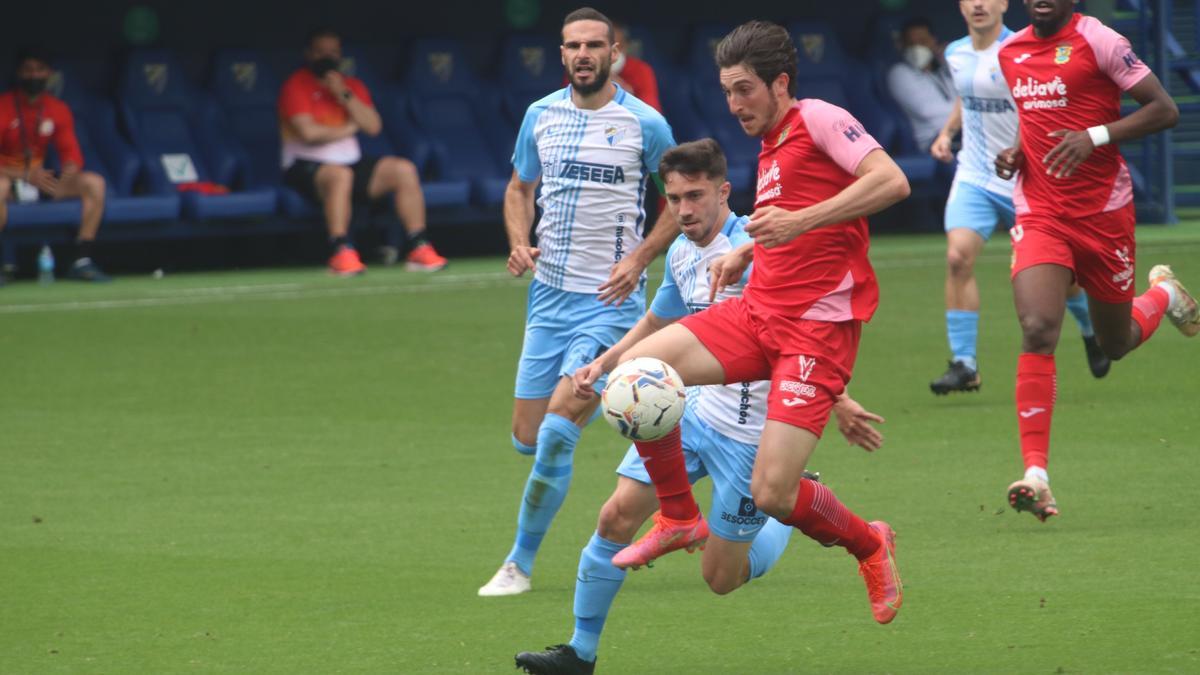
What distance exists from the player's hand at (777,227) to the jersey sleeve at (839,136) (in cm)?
26

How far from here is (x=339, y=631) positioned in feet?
22.3

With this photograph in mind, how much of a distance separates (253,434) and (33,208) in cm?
787

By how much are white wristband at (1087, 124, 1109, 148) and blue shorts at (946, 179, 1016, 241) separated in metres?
3.06

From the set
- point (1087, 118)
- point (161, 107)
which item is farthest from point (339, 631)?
point (161, 107)

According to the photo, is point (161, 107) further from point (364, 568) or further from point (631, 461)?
point (631, 461)

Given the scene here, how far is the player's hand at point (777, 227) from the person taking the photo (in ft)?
19.8

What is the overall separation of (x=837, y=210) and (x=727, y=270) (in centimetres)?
44

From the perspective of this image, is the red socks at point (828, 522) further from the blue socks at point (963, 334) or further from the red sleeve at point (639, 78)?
the red sleeve at point (639, 78)

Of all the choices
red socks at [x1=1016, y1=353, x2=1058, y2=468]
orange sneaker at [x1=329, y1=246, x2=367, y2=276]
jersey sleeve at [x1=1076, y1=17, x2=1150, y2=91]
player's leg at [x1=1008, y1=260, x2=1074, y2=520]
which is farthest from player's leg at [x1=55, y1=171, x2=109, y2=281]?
red socks at [x1=1016, y1=353, x2=1058, y2=468]

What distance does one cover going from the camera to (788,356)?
20.4 feet

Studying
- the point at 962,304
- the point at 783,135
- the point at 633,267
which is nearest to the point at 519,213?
the point at 633,267

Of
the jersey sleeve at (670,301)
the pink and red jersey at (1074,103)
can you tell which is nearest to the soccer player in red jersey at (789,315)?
the jersey sleeve at (670,301)

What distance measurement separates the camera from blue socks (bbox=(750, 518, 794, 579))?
22.2 feet

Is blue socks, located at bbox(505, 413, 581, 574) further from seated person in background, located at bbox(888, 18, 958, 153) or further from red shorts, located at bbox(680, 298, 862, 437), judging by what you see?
seated person in background, located at bbox(888, 18, 958, 153)
